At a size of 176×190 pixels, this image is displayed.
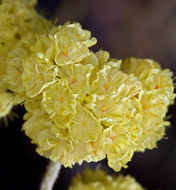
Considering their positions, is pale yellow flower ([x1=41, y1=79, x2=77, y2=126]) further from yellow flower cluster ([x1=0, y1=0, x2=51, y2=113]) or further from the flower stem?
the flower stem

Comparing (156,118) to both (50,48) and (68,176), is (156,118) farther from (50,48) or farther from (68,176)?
(68,176)

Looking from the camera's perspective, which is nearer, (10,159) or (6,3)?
(6,3)

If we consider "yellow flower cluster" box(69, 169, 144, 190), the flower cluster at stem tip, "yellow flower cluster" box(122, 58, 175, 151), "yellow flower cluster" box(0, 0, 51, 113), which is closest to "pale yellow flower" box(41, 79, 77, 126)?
the flower cluster at stem tip

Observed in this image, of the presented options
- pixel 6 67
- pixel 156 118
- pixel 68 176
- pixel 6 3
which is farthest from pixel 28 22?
pixel 68 176

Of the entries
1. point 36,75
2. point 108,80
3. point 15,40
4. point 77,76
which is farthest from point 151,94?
point 15,40

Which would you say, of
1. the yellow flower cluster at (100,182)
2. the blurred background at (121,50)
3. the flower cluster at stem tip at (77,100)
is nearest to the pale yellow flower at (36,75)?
the flower cluster at stem tip at (77,100)

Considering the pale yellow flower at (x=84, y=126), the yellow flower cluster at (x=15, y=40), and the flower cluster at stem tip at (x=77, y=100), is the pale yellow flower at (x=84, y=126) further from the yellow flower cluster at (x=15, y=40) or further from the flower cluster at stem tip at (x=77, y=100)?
the yellow flower cluster at (x=15, y=40)

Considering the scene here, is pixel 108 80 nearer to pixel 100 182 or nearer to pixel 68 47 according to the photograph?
pixel 68 47
